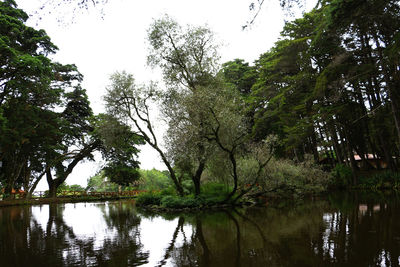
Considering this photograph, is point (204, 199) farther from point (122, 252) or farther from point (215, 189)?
point (122, 252)

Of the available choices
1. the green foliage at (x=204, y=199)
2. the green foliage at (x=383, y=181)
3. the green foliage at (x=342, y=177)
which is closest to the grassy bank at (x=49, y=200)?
the green foliage at (x=204, y=199)

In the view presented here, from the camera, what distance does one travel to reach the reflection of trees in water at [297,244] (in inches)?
187

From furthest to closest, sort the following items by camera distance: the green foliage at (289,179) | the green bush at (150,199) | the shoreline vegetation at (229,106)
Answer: the green bush at (150,199) < the green foliage at (289,179) < the shoreline vegetation at (229,106)

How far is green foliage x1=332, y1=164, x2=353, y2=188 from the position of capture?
25062 mm

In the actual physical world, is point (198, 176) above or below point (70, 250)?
above

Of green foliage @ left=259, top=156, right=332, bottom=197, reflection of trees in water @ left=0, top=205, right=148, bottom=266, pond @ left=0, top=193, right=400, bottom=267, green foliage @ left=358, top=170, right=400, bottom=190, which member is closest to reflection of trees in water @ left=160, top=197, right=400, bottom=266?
pond @ left=0, top=193, right=400, bottom=267

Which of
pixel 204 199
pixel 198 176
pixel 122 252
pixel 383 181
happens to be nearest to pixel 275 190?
pixel 204 199

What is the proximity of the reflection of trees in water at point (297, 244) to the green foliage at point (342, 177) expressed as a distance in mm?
17408

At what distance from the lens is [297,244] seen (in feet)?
19.4

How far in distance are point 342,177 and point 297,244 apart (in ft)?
71.5

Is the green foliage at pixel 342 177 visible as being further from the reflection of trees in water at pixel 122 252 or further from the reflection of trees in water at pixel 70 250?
the reflection of trees in water at pixel 122 252

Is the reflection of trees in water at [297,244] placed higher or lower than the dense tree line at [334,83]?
lower

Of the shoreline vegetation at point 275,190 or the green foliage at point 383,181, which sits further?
the green foliage at point 383,181

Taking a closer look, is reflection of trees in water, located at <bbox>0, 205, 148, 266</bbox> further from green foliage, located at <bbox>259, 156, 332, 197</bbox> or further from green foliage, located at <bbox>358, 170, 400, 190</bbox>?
green foliage, located at <bbox>358, 170, 400, 190</bbox>
